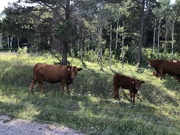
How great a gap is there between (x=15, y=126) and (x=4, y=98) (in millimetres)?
4176

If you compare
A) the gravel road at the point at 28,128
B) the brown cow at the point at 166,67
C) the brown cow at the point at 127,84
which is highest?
the brown cow at the point at 166,67

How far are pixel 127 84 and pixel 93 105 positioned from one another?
236 cm

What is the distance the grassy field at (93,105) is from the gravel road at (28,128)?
342 mm

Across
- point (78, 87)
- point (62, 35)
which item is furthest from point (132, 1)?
point (78, 87)

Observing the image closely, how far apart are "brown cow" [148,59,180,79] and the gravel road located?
35.1ft

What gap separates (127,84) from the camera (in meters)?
12.8

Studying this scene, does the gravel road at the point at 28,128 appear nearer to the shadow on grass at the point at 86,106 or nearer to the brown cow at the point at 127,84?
the shadow on grass at the point at 86,106

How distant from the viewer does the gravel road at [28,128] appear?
23.5 feet

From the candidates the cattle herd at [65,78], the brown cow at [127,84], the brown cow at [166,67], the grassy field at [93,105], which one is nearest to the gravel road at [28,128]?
the grassy field at [93,105]

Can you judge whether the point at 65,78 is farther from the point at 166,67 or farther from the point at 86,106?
the point at 166,67

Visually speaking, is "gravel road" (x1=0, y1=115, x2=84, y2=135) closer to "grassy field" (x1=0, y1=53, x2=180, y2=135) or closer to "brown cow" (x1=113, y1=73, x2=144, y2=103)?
"grassy field" (x1=0, y1=53, x2=180, y2=135)

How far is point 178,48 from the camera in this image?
36.1m

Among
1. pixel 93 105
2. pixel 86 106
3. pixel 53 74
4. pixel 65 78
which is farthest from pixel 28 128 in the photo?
pixel 53 74

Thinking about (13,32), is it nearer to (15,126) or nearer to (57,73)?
(57,73)
